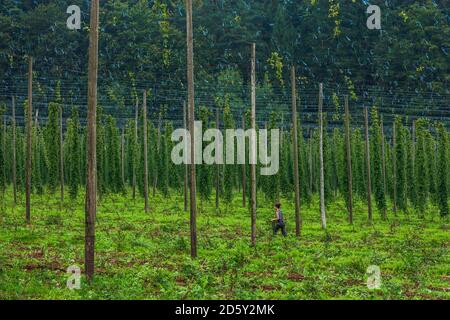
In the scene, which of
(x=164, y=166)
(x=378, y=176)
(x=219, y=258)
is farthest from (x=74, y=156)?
(x=219, y=258)

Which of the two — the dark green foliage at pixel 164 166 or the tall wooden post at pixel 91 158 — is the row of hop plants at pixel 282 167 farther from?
the tall wooden post at pixel 91 158

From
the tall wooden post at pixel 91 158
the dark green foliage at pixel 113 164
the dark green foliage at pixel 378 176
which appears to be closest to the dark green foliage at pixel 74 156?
the dark green foliage at pixel 113 164

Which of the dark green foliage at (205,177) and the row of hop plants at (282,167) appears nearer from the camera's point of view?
the row of hop plants at (282,167)

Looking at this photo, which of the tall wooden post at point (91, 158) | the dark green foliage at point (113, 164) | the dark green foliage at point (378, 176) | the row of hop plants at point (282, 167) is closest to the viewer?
the tall wooden post at point (91, 158)

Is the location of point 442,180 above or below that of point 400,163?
below

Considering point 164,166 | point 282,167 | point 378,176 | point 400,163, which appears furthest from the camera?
point 164,166

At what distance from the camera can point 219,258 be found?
19.9m

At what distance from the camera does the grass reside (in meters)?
14.8

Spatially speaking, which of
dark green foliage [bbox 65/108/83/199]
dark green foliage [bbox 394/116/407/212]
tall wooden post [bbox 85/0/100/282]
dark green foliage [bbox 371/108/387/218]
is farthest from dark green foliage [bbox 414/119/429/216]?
tall wooden post [bbox 85/0/100/282]

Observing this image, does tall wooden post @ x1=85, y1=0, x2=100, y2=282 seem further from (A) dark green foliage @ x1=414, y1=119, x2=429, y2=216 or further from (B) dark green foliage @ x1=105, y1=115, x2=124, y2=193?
(B) dark green foliage @ x1=105, y1=115, x2=124, y2=193

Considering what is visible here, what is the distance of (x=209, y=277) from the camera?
16.1m

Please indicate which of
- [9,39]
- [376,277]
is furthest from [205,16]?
[376,277]

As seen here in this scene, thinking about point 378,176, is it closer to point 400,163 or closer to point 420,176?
point 400,163

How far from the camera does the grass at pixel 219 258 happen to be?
48.4 feet
